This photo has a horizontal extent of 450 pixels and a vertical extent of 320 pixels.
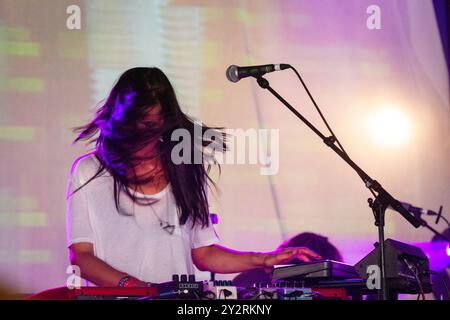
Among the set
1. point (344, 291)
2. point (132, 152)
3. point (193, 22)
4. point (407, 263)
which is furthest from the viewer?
point (193, 22)

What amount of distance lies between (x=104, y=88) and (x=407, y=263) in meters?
1.92

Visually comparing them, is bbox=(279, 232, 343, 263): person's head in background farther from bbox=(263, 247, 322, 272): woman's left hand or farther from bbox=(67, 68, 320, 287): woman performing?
bbox=(263, 247, 322, 272): woman's left hand

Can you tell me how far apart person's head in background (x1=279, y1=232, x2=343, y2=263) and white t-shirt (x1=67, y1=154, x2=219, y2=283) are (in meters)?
0.60

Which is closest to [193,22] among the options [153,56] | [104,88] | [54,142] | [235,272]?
[153,56]

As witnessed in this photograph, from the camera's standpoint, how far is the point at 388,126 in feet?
14.7

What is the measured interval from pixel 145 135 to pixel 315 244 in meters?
1.15

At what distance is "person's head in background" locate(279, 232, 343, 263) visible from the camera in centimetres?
418

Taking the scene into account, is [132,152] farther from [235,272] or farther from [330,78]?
[330,78]

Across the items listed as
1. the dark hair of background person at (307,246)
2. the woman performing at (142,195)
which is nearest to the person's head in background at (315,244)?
the dark hair of background person at (307,246)

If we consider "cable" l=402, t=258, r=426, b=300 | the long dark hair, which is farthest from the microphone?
"cable" l=402, t=258, r=426, b=300

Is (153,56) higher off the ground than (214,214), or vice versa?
Result: (153,56)

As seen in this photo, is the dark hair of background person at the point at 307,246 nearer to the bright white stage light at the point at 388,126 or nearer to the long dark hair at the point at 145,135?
the long dark hair at the point at 145,135

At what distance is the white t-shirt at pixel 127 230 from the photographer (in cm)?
381

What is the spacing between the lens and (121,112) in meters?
4.06
